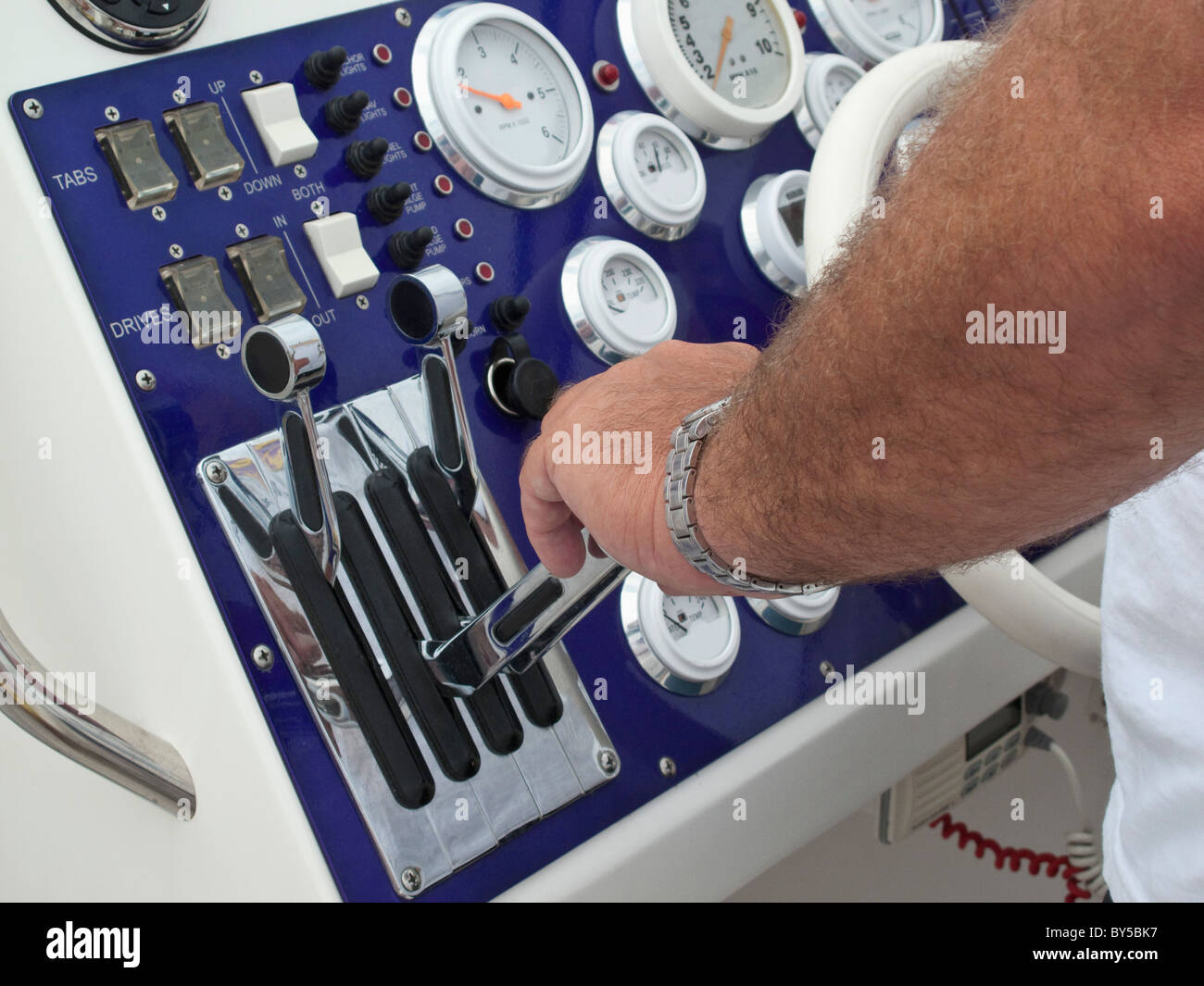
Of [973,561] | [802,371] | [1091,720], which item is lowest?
[1091,720]

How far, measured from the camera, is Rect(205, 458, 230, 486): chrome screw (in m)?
0.77

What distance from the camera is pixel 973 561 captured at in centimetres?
59

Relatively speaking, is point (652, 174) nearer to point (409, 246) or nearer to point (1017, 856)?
point (409, 246)

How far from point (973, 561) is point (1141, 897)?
38 cm

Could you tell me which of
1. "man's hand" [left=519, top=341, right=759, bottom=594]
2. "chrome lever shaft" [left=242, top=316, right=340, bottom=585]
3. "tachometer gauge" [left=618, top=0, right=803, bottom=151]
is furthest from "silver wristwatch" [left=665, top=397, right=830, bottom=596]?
"tachometer gauge" [left=618, top=0, right=803, bottom=151]

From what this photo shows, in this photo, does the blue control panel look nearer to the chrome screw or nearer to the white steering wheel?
the chrome screw

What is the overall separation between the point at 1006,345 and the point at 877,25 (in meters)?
0.96

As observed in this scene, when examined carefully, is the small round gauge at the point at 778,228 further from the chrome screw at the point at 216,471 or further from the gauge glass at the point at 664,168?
the chrome screw at the point at 216,471

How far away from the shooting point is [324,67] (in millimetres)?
869

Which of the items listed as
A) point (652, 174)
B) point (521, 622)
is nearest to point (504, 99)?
point (652, 174)

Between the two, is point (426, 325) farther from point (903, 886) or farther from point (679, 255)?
point (903, 886)

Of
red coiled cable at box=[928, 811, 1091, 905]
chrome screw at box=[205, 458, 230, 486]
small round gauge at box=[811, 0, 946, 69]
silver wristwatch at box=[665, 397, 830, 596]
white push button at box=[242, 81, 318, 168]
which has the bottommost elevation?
red coiled cable at box=[928, 811, 1091, 905]

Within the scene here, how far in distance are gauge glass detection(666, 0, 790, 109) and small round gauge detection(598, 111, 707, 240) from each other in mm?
80

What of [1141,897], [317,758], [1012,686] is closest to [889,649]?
[1012,686]
